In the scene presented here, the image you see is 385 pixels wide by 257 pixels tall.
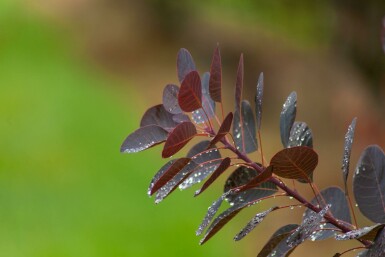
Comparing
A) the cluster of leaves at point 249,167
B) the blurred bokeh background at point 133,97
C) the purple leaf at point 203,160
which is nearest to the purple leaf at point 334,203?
the cluster of leaves at point 249,167

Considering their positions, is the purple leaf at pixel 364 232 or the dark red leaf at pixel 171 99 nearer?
the purple leaf at pixel 364 232

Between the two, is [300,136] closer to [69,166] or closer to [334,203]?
[334,203]

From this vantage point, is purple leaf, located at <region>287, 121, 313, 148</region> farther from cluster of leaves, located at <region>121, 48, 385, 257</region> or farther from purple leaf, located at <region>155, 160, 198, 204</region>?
purple leaf, located at <region>155, 160, 198, 204</region>

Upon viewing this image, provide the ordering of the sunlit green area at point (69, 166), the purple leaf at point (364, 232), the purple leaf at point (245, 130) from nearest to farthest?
the purple leaf at point (364, 232) < the purple leaf at point (245, 130) < the sunlit green area at point (69, 166)

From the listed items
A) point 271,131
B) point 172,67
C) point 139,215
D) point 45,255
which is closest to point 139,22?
point 172,67

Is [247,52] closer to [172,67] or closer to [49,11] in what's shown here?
[172,67]

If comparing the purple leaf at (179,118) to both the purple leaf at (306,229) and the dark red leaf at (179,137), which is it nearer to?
the dark red leaf at (179,137)

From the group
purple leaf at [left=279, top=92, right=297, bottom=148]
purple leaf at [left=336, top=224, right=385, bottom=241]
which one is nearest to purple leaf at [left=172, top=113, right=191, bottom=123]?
purple leaf at [left=279, top=92, right=297, bottom=148]
